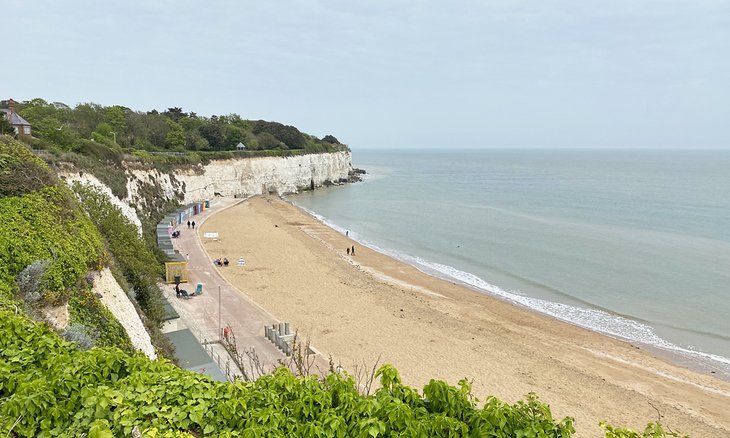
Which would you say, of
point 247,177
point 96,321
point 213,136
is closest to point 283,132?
point 213,136

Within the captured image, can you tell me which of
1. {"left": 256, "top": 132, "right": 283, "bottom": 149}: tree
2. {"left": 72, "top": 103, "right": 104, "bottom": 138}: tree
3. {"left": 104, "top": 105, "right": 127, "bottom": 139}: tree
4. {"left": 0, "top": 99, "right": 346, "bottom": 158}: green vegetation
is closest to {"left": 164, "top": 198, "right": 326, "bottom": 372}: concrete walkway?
{"left": 0, "top": 99, "right": 346, "bottom": 158}: green vegetation

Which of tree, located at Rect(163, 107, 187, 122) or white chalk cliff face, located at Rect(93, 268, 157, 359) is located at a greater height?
tree, located at Rect(163, 107, 187, 122)

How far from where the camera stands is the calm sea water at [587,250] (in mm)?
21719

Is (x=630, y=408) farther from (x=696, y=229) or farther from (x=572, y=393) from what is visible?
(x=696, y=229)

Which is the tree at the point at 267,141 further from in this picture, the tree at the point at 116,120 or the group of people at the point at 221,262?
the group of people at the point at 221,262

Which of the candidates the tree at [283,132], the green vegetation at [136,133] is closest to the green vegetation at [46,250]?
the green vegetation at [136,133]

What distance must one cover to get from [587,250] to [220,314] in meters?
29.2

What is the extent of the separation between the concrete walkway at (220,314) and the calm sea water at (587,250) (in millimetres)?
14001

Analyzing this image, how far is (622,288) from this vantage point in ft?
85.7

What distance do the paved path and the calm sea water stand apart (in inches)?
552

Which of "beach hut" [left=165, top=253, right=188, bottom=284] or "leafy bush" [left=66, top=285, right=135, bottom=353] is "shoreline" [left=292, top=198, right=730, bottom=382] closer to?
"beach hut" [left=165, top=253, right=188, bottom=284]

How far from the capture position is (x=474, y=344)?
17.7 meters

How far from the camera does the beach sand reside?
545 inches

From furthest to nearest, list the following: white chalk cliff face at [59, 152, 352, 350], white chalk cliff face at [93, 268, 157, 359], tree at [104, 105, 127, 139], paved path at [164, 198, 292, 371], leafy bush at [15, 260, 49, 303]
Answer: tree at [104, 105, 127, 139]
paved path at [164, 198, 292, 371]
white chalk cliff face at [59, 152, 352, 350]
white chalk cliff face at [93, 268, 157, 359]
leafy bush at [15, 260, 49, 303]
